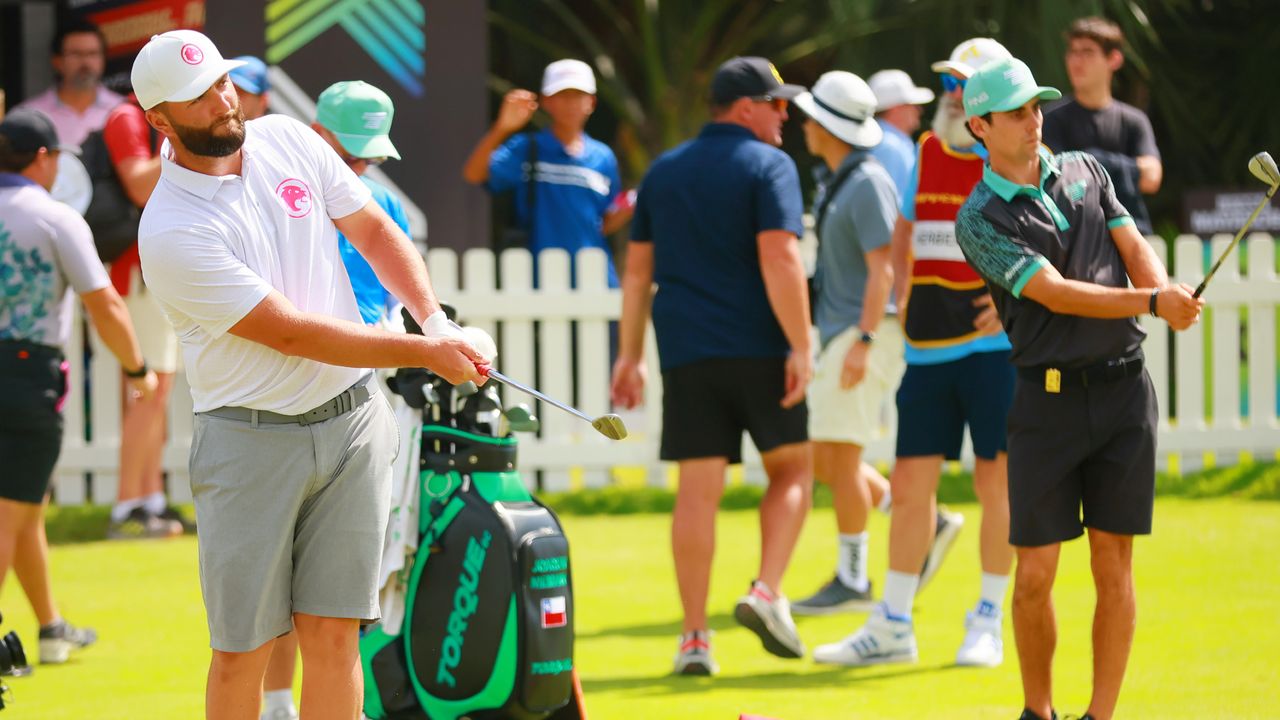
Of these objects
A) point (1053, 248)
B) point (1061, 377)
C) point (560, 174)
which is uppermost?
point (560, 174)

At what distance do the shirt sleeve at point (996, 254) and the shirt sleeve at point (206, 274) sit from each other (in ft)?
6.78

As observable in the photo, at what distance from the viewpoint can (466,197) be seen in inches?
425

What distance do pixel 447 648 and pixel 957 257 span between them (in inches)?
94.9

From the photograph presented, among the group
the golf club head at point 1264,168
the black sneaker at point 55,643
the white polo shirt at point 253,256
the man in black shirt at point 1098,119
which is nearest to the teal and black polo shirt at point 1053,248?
the golf club head at point 1264,168

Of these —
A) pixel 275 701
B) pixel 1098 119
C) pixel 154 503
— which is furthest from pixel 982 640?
pixel 154 503

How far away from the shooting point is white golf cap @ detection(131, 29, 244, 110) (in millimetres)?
4008

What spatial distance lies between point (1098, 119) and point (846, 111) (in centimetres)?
158

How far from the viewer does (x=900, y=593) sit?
6.36m

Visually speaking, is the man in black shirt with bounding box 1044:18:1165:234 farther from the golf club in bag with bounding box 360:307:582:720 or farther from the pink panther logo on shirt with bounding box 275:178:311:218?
the pink panther logo on shirt with bounding box 275:178:311:218

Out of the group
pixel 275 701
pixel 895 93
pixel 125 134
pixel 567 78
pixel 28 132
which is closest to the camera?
pixel 275 701

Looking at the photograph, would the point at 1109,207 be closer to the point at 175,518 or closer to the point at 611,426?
the point at 611,426

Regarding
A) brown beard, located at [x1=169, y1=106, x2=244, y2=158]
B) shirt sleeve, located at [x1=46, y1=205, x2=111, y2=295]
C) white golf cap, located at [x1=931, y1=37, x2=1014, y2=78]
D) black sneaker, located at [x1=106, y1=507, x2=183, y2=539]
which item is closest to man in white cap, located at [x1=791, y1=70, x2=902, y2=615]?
white golf cap, located at [x1=931, y1=37, x2=1014, y2=78]

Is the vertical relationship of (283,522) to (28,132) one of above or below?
below

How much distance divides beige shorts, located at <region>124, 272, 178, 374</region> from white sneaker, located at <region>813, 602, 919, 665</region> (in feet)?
15.6
